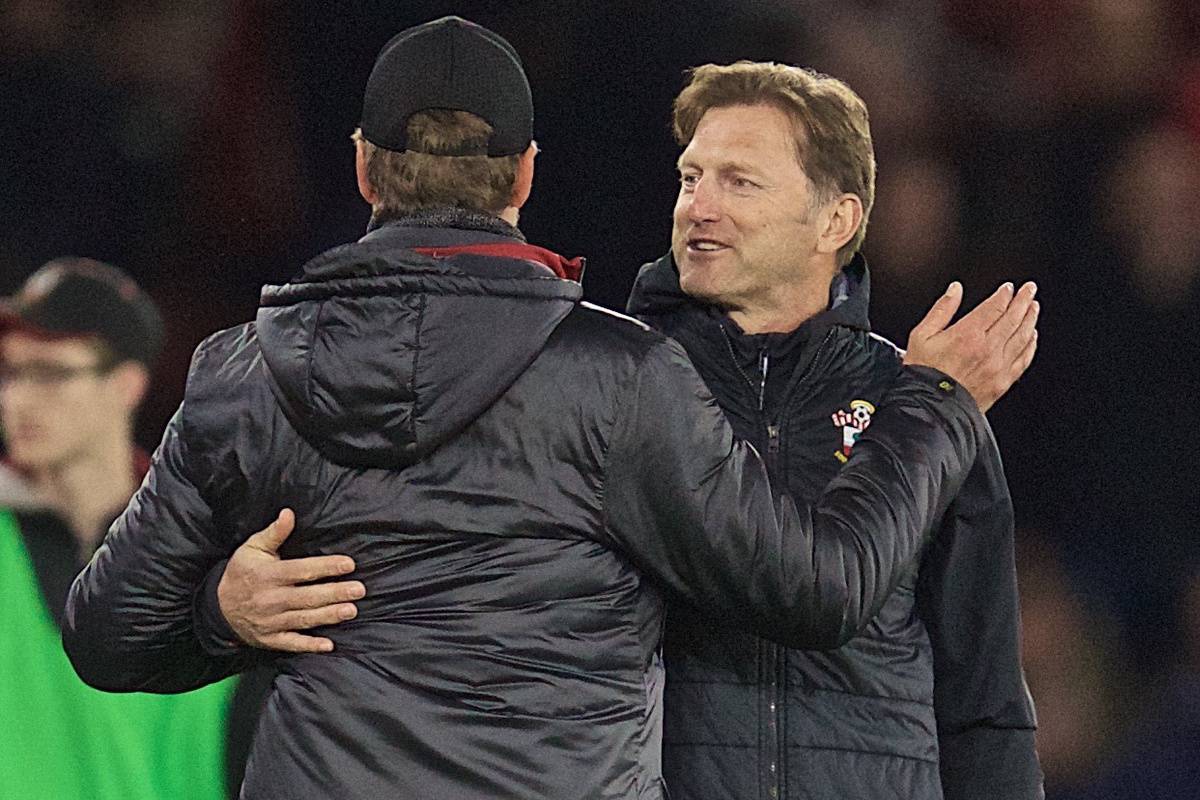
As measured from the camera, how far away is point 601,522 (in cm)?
146

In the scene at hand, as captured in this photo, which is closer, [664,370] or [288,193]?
[664,370]

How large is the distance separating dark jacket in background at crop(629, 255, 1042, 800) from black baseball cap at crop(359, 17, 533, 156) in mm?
412

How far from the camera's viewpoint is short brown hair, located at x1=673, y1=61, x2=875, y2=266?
6.23ft

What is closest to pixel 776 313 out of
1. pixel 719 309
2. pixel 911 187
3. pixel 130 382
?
pixel 719 309

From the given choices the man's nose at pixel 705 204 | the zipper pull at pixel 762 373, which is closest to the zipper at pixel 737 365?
the zipper pull at pixel 762 373

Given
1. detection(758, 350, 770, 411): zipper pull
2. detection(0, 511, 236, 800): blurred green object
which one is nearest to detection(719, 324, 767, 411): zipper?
detection(758, 350, 770, 411): zipper pull

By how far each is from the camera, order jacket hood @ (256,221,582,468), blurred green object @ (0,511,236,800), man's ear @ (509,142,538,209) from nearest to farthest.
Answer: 1. jacket hood @ (256,221,582,468)
2. man's ear @ (509,142,538,209)
3. blurred green object @ (0,511,236,800)

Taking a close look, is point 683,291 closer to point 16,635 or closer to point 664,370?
point 664,370

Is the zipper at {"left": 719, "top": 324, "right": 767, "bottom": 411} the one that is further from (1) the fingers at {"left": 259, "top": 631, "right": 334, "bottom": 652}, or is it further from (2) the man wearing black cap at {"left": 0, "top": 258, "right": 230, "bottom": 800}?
(2) the man wearing black cap at {"left": 0, "top": 258, "right": 230, "bottom": 800}

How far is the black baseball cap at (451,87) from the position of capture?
4.93 ft

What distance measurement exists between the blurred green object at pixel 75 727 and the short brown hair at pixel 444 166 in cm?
156

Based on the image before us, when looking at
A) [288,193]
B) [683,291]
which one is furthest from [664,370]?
[288,193]

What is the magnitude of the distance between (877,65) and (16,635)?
188 centimetres

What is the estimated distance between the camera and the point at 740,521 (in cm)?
146
